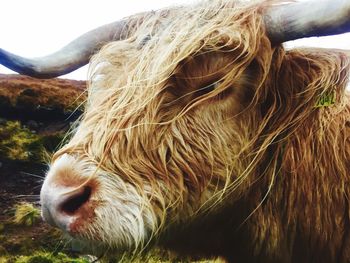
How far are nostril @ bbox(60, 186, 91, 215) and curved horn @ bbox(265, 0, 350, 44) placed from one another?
1.37 meters

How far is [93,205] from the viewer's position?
3793 millimetres

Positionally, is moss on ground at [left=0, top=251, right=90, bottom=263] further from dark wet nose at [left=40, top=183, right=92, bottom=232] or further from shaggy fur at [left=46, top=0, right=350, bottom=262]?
dark wet nose at [left=40, top=183, right=92, bottom=232]

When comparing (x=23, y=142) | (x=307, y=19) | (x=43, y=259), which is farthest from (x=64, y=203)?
(x=23, y=142)

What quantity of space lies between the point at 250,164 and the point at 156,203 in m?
0.64

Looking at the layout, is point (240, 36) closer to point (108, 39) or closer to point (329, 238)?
point (108, 39)

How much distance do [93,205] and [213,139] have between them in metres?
0.82

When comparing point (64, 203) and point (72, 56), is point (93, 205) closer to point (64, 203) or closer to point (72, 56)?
point (64, 203)

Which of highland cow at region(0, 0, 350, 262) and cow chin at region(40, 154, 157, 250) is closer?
cow chin at region(40, 154, 157, 250)

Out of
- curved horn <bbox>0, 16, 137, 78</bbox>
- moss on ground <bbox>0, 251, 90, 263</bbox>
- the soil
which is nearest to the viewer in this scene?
curved horn <bbox>0, 16, 137, 78</bbox>

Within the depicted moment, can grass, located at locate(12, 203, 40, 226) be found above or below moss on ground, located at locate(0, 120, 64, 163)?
below

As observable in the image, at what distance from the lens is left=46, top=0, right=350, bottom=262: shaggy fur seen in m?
4.04

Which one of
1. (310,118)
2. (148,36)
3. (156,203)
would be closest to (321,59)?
(310,118)

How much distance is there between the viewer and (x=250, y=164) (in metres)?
4.36

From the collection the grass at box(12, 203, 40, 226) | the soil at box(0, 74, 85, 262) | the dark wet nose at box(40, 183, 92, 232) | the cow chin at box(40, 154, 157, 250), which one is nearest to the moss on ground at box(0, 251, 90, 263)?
the soil at box(0, 74, 85, 262)
